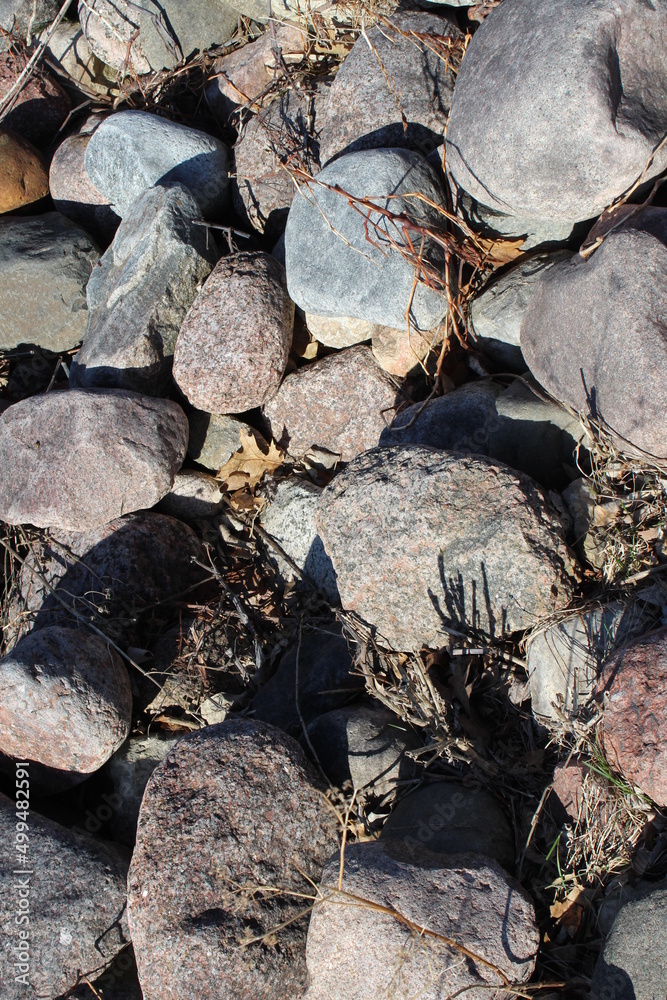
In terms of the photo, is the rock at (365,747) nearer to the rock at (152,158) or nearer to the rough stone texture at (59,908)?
the rough stone texture at (59,908)

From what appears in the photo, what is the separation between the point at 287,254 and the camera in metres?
3.62

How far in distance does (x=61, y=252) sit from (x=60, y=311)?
0.33m

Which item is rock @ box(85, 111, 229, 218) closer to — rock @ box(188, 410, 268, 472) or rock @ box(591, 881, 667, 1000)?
rock @ box(188, 410, 268, 472)

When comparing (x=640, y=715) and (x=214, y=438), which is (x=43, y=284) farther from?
(x=640, y=715)

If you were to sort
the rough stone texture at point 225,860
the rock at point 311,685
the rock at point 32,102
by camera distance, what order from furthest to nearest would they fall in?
1. the rock at point 32,102
2. the rock at point 311,685
3. the rough stone texture at point 225,860

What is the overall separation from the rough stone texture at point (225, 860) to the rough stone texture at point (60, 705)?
1.75ft

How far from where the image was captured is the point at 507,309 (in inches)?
129

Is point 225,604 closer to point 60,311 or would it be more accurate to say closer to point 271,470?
point 271,470

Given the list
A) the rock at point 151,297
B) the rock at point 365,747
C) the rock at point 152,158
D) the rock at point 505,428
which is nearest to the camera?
the rock at point 365,747

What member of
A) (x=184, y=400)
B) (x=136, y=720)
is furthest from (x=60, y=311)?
(x=136, y=720)

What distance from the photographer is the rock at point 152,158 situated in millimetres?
4207

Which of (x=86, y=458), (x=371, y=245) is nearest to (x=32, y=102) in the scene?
(x=86, y=458)

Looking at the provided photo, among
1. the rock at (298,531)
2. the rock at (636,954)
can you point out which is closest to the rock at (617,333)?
the rock at (298,531)

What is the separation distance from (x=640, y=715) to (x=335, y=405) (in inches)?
81.3
